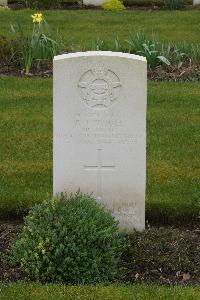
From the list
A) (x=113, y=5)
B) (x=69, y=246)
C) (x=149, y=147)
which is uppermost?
(x=113, y=5)

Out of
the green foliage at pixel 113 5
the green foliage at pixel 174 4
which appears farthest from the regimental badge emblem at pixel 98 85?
the green foliage at pixel 174 4

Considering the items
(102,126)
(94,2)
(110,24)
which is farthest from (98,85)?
(94,2)

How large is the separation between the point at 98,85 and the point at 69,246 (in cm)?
122

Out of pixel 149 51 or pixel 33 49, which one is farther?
pixel 33 49

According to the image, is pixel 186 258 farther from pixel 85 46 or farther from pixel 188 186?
pixel 85 46

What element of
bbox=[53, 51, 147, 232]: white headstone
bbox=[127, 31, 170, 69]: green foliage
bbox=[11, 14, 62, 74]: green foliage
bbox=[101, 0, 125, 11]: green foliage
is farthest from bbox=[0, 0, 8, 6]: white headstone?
bbox=[53, 51, 147, 232]: white headstone

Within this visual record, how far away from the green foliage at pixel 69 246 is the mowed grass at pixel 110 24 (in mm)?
6940

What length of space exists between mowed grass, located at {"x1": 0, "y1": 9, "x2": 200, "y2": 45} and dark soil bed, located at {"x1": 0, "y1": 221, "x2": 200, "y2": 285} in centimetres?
672

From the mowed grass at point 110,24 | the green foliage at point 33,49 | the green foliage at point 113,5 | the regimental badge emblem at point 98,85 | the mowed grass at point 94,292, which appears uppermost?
the green foliage at point 113,5

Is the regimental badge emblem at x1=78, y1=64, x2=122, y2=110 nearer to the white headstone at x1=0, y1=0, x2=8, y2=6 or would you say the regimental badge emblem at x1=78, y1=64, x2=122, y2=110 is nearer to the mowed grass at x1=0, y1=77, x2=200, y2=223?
the mowed grass at x1=0, y1=77, x2=200, y2=223

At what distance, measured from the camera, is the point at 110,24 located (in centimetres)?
1459

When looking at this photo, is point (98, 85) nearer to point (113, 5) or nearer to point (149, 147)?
point (149, 147)

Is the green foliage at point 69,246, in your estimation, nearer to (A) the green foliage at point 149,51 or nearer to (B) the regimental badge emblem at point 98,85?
(B) the regimental badge emblem at point 98,85

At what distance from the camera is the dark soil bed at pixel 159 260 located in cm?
551
